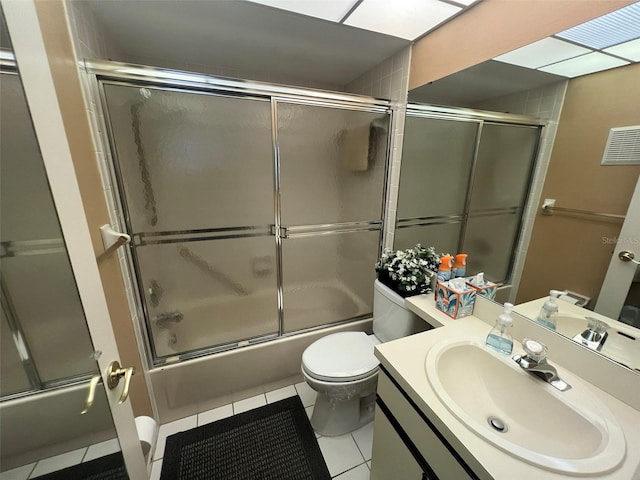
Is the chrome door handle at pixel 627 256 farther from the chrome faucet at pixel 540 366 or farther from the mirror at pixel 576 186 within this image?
the chrome faucet at pixel 540 366

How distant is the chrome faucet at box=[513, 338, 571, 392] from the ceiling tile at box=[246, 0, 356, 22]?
4.98ft

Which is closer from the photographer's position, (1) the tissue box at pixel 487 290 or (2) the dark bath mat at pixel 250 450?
(1) the tissue box at pixel 487 290

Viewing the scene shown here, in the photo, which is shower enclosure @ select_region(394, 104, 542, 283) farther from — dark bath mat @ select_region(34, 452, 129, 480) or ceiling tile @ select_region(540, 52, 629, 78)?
dark bath mat @ select_region(34, 452, 129, 480)

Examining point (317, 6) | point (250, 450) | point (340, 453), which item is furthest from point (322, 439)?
point (317, 6)

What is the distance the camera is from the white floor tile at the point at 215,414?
1.54 meters

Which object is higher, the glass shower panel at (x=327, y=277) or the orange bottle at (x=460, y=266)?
the orange bottle at (x=460, y=266)

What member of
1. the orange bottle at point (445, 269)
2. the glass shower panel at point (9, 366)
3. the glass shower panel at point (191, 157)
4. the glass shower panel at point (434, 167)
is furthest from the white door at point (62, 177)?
the glass shower panel at point (434, 167)

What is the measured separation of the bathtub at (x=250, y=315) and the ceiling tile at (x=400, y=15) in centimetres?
154

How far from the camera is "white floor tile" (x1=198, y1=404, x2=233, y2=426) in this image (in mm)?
1545

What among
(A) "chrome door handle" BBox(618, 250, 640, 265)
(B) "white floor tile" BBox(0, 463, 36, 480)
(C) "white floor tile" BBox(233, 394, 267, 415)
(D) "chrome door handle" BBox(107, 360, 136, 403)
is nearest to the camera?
(B) "white floor tile" BBox(0, 463, 36, 480)

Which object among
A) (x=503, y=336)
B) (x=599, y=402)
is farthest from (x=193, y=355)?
(x=599, y=402)

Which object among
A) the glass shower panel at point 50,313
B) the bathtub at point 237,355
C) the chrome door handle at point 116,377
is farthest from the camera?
the bathtub at point 237,355

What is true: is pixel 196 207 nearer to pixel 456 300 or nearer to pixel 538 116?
pixel 456 300

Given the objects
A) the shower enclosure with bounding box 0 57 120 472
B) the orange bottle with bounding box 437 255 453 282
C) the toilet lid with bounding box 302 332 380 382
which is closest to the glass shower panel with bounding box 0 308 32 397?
the shower enclosure with bounding box 0 57 120 472
